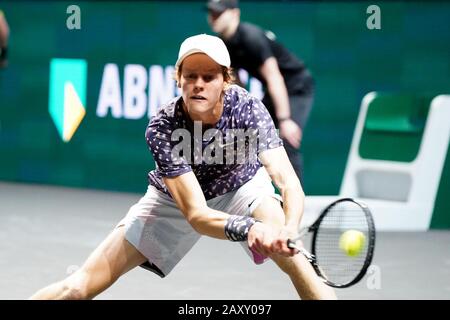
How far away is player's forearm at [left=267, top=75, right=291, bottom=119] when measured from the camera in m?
5.60

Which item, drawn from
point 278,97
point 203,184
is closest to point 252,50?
point 278,97

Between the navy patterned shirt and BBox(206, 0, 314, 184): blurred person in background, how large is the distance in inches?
89.8

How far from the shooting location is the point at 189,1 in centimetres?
844

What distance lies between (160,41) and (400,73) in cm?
240

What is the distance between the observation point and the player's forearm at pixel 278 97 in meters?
5.60

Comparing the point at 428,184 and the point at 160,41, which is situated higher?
the point at 160,41

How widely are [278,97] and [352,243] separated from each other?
2.71 metres

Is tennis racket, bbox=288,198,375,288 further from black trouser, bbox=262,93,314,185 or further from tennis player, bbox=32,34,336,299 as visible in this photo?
black trouser, bbox=262,93,314,185

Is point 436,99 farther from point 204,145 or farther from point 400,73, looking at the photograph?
point 204,145

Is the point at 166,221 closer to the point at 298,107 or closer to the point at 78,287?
the point at 78,287

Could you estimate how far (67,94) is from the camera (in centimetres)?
903

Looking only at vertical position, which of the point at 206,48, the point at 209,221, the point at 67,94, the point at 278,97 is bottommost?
the point at 67,94

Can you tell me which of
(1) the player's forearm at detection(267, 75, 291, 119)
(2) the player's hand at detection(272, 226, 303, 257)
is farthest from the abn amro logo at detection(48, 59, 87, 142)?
(2) the player's hand at detection(272, 226, 303, 257)

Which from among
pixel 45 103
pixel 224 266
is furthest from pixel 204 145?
pixel 45 103
